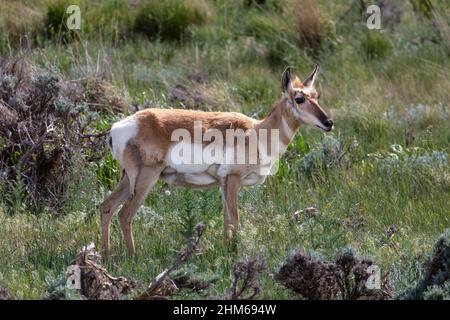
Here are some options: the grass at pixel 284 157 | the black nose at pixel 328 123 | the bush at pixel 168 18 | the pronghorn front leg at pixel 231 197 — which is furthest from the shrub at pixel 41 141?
the bush at pixel 168 18

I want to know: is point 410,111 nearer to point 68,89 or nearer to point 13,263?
point 68,89

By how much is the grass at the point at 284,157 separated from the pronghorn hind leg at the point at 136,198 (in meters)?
0.16

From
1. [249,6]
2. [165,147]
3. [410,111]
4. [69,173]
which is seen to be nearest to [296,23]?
[249,6]

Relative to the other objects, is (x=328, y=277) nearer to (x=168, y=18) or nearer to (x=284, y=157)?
(x=284, y=157)

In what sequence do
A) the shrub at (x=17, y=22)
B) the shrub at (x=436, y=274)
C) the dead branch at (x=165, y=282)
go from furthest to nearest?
the shrub at (x=17, y=22) < the shrub at (x=436, y=274) < the dead branch at (x=165, y=282)

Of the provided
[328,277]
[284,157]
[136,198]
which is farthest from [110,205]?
[284,157]

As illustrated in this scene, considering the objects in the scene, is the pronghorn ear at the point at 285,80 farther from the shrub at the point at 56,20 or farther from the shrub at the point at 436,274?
the shrub at the point at 56,20

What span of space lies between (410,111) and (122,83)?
148 inches

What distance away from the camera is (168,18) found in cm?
1778

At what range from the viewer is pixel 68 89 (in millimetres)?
13391

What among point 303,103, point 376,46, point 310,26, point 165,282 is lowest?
point 376,46

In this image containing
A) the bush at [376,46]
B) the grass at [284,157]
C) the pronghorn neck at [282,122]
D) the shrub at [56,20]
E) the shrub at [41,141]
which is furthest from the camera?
the bush at [376,46]

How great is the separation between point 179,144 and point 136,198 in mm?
617

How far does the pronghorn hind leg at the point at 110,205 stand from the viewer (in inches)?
Result: 415
